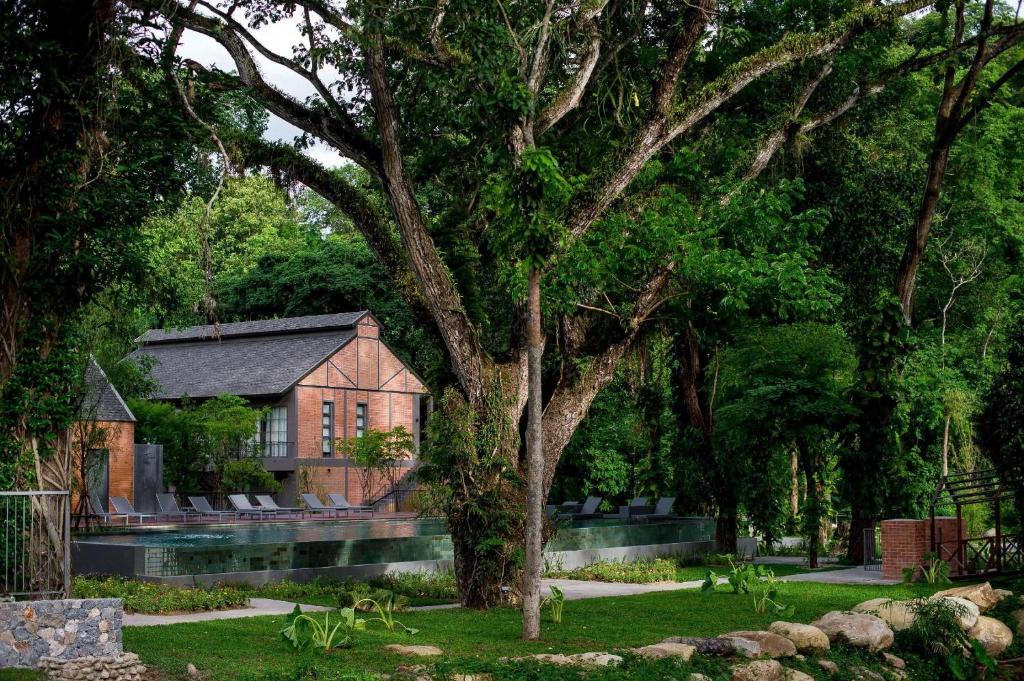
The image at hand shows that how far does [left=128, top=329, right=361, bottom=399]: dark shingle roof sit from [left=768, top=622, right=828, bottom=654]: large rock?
33.8 m

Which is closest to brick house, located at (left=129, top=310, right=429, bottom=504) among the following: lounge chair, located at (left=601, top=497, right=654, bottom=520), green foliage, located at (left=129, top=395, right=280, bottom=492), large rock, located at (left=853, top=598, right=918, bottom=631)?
green foliage, located at (left=129, top=395, right=280, bottom=492)

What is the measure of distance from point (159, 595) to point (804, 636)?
9.42m

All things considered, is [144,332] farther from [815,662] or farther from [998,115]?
[815,662]

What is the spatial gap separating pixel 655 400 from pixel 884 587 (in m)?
12.2

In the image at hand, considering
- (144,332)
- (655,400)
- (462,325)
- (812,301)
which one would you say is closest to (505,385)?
(462,325)

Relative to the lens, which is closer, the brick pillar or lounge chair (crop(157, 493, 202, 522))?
the brick pillar

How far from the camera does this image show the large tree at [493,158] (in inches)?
656

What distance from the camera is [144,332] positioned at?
49.8 metres

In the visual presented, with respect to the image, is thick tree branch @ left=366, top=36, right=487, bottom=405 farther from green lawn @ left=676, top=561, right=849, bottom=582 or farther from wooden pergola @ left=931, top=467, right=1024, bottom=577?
wooden pergola @ left=931, top=467, right=1024, bottom=577

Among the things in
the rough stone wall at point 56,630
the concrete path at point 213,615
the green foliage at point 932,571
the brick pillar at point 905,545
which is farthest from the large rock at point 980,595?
the rough stone wall at point 56,630

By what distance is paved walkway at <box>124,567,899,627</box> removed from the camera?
53.0 ft

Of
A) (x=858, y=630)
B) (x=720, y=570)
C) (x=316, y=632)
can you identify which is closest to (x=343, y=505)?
(x=720, y=570)

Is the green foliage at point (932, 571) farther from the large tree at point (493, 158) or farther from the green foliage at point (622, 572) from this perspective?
the large tree at point (493, 158)

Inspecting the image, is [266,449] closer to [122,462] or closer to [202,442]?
[202,442]
